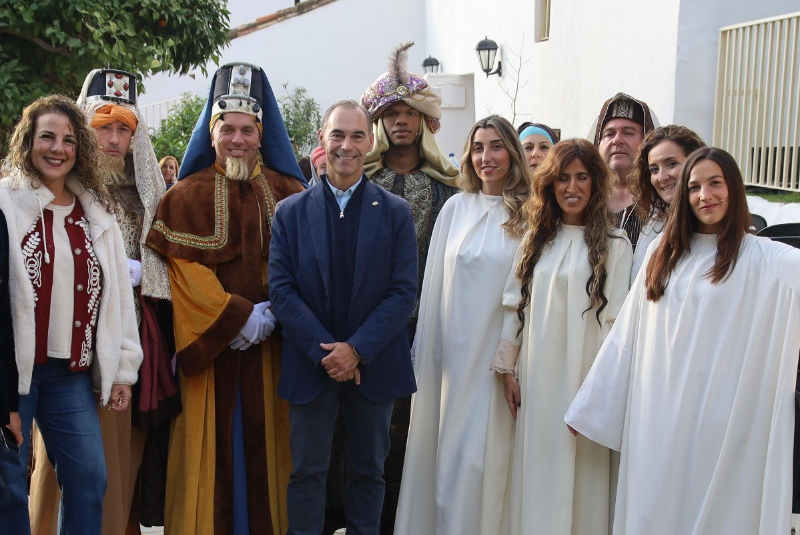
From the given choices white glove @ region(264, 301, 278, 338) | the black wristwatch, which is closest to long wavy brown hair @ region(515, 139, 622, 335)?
the black wristwatch

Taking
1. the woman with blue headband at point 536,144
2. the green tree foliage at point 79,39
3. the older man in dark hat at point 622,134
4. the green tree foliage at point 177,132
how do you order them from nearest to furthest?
the older man in dark hat at point 622,134
the woman with blue headband at point 536,144
the green tree foliage at point 79,39
the green tree foliage at point 177,132

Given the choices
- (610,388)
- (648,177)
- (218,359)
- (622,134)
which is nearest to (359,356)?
(218,359)

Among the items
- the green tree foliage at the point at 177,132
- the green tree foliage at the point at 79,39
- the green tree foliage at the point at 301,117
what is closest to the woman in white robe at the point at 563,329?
the green tree foliage at the point at 79,39

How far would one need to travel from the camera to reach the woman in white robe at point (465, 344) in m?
3.79

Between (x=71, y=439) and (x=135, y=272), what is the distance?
31.9 inches

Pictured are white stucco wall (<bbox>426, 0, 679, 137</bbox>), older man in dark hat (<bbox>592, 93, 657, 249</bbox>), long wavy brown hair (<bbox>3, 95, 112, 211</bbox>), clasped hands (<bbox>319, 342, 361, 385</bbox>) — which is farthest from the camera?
white stucco wall (<bbox>426, 0, 679, 137</bbox>)

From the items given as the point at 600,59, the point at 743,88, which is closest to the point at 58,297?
the point at 743,88

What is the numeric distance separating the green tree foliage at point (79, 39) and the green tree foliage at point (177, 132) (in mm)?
5449

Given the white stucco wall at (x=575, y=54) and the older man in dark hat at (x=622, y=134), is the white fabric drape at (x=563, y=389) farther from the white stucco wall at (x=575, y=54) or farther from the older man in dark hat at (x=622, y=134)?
the white stucco wall at (x=575, y=54)

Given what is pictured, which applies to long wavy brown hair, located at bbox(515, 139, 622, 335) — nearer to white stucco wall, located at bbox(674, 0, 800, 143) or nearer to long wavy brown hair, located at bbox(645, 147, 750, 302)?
long wavy brown hair, located at bbox(645, 147, 750, 302)

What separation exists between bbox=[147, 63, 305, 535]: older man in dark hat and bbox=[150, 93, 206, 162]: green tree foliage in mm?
7698

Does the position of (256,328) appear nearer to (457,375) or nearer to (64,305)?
(64,305)

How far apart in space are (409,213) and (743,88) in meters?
4.07

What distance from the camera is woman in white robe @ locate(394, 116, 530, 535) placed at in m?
3.79
